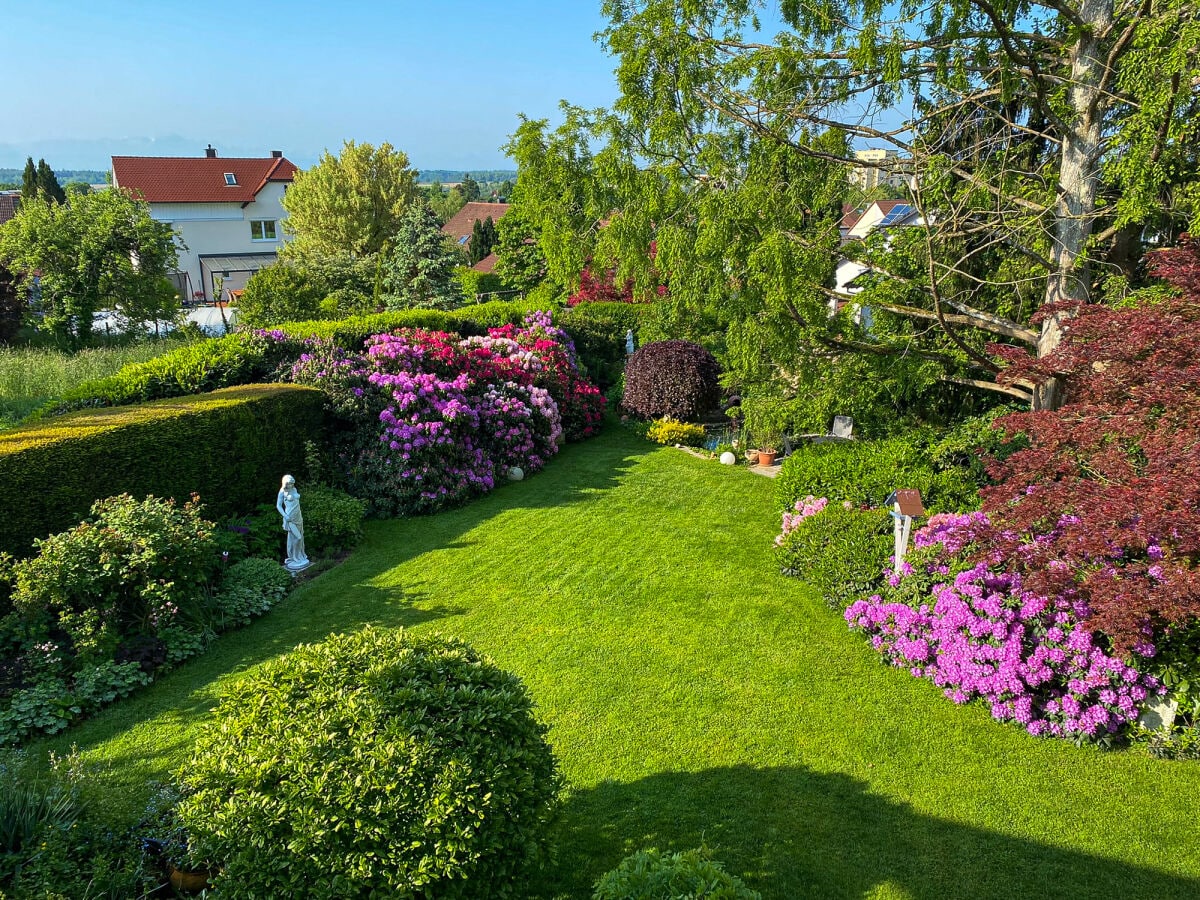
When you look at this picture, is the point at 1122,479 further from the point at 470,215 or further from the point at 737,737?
the point at 470,215

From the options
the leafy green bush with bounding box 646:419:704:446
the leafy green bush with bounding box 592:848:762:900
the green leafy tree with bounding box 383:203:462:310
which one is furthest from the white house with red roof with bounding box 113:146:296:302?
the leafy green bush with bounding box 592:848:762:900

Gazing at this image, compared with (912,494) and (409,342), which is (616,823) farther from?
(409,342)

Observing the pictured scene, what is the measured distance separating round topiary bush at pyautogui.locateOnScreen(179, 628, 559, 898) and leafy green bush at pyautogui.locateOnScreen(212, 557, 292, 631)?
11.9 ft

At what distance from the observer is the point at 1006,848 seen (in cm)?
423

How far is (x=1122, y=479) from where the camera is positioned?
190 inches

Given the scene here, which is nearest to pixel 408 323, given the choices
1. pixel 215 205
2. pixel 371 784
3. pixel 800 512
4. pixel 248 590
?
pixel 248 590

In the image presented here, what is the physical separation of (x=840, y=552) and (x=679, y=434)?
6125 millimetres

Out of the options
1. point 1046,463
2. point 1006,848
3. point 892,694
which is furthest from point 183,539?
point 1046,463

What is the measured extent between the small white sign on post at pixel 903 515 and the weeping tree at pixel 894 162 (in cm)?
190

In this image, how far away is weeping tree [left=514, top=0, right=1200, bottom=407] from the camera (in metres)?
6.59

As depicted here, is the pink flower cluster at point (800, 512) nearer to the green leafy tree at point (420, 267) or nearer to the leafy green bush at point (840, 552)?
the leafy green bush at point (840, 552)

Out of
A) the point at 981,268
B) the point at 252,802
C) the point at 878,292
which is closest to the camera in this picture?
the point at 252,802

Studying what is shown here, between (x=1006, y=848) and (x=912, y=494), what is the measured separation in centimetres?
277

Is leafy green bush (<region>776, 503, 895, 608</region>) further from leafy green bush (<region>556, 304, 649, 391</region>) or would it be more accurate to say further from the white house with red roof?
→ the white house with red roof
